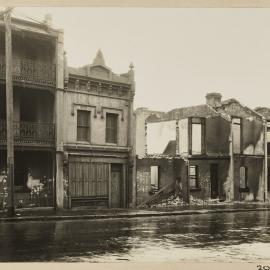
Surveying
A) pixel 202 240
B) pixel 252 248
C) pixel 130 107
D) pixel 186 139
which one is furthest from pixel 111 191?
pixel 252 248

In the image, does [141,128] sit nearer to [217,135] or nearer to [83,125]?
[217,135]

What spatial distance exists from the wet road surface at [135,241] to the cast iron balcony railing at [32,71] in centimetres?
687

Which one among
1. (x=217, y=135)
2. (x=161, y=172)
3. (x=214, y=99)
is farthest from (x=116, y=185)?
(x=214, y=99)

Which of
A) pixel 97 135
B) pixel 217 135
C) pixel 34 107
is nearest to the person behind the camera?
pixel 34 107

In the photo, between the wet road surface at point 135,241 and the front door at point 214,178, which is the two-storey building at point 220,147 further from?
the wet road surface at point 135,241

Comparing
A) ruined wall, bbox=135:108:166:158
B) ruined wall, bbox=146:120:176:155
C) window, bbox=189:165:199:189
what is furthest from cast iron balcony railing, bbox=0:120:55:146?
ruined wall, bbox=146:120:176:155

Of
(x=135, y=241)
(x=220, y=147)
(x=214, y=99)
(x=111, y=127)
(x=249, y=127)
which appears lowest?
(x=135, y=241)

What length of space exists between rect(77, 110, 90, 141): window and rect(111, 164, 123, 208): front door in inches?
89.9

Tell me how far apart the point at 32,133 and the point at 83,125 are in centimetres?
269

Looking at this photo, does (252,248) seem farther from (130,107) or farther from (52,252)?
(130,107)

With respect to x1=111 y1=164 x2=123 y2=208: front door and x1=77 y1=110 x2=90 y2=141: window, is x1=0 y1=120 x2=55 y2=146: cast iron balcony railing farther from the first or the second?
x1=111 y1=164 x2=123 y2=208: front door

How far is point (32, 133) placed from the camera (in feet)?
76.8

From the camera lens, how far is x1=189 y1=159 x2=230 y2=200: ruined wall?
31325 millimetres

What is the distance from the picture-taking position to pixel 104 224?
18516 mm
